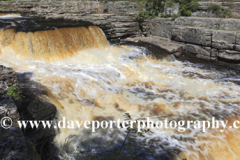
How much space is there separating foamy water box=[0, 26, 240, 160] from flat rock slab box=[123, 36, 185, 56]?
73cm

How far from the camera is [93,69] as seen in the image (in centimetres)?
587

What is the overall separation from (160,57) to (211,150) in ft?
16.7

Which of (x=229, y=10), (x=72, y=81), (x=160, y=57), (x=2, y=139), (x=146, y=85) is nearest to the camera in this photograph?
(x=2, y=139)

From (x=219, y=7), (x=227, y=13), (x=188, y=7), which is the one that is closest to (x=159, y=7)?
(x=188, y=7)

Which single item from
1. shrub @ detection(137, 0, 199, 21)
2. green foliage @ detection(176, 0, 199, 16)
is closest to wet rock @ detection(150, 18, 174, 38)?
shrub @ detection(137, 0, 199, 21)

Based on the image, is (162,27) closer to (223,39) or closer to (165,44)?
(165,44)

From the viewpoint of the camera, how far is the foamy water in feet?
10.6

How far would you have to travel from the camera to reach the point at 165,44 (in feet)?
28.3

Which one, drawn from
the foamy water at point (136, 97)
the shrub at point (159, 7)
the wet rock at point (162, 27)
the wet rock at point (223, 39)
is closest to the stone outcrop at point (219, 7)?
the shrub at point (159, 7)

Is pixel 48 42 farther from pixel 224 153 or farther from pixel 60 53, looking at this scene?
pixel 224 153

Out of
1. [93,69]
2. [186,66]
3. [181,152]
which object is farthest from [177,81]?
[181,152]

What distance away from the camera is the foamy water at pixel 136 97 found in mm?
3219

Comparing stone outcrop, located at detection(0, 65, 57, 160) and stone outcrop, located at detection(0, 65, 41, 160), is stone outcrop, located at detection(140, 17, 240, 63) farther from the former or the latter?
stone outcrop, located at detection(0, 65, 41, 160)

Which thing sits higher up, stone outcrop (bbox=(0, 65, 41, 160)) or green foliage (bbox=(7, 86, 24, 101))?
green foliage (bbox=(7, 86, 24, 101))
